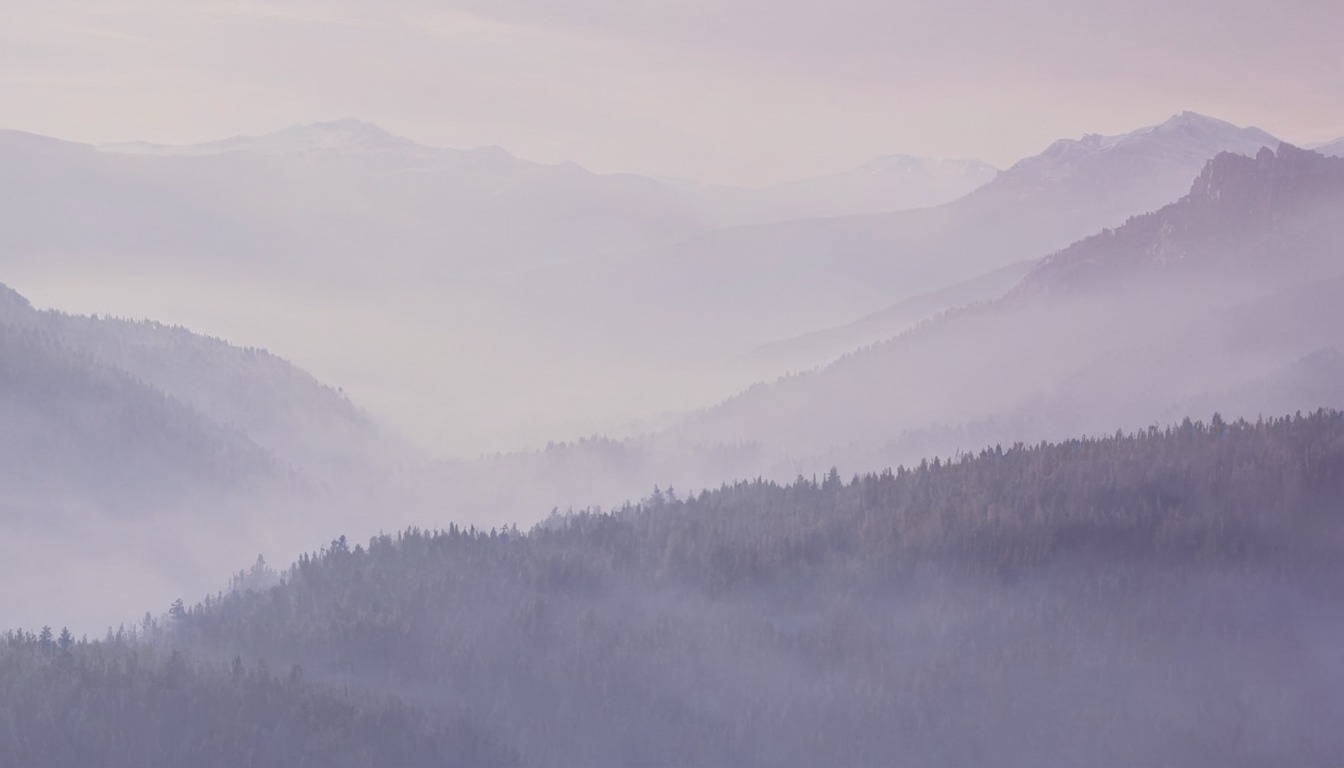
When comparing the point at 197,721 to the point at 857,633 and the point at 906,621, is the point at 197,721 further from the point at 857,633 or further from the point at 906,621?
the point at 906,621

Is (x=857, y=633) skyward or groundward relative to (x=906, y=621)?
groundward

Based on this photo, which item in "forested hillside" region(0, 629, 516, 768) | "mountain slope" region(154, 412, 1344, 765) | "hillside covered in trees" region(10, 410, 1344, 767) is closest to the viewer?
"forested hillside" region(0, 629, 516, 768)

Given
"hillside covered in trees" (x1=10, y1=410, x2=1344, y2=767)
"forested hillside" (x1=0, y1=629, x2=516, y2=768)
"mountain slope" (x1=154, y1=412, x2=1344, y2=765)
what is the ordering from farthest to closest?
"mountain slope" (x1=154, y1=412, x2=1344, y2=765), "hillside covered in trees" (x1=10, y1=410, x2=1344, y2=767), "forested hillside" (x1=0, y1=629, x2=516, y2=768)

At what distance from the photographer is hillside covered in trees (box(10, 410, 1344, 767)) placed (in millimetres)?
142875

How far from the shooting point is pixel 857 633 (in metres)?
159

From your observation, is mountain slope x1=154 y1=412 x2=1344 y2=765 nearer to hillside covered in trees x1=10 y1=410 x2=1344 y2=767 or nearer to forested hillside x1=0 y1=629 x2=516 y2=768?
hillside covered in trees x1=10 y1=410 x2=1344 y2=767

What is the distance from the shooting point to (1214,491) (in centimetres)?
16425

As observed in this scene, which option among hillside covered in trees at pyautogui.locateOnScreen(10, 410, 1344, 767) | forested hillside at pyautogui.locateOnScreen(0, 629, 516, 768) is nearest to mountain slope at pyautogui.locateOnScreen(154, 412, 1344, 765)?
hillside covered in trees at pyautogui.locateOnScreen(10, 410, 1344, 767)

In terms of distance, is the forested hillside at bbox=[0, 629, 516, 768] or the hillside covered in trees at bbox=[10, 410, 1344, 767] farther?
the hillside covered in trees at bbox=[10, 410, 1344, 767]

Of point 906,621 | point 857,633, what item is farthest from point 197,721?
point 906,621

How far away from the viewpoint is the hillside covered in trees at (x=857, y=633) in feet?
469

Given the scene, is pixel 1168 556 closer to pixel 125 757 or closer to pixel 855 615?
pixel 855 615

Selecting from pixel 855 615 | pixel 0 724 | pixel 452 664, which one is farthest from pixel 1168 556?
pixel 0 724

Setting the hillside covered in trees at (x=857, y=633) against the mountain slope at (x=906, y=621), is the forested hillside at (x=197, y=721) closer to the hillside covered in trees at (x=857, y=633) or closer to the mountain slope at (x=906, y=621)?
the hillside covered in trees at (x=857, y=633)
